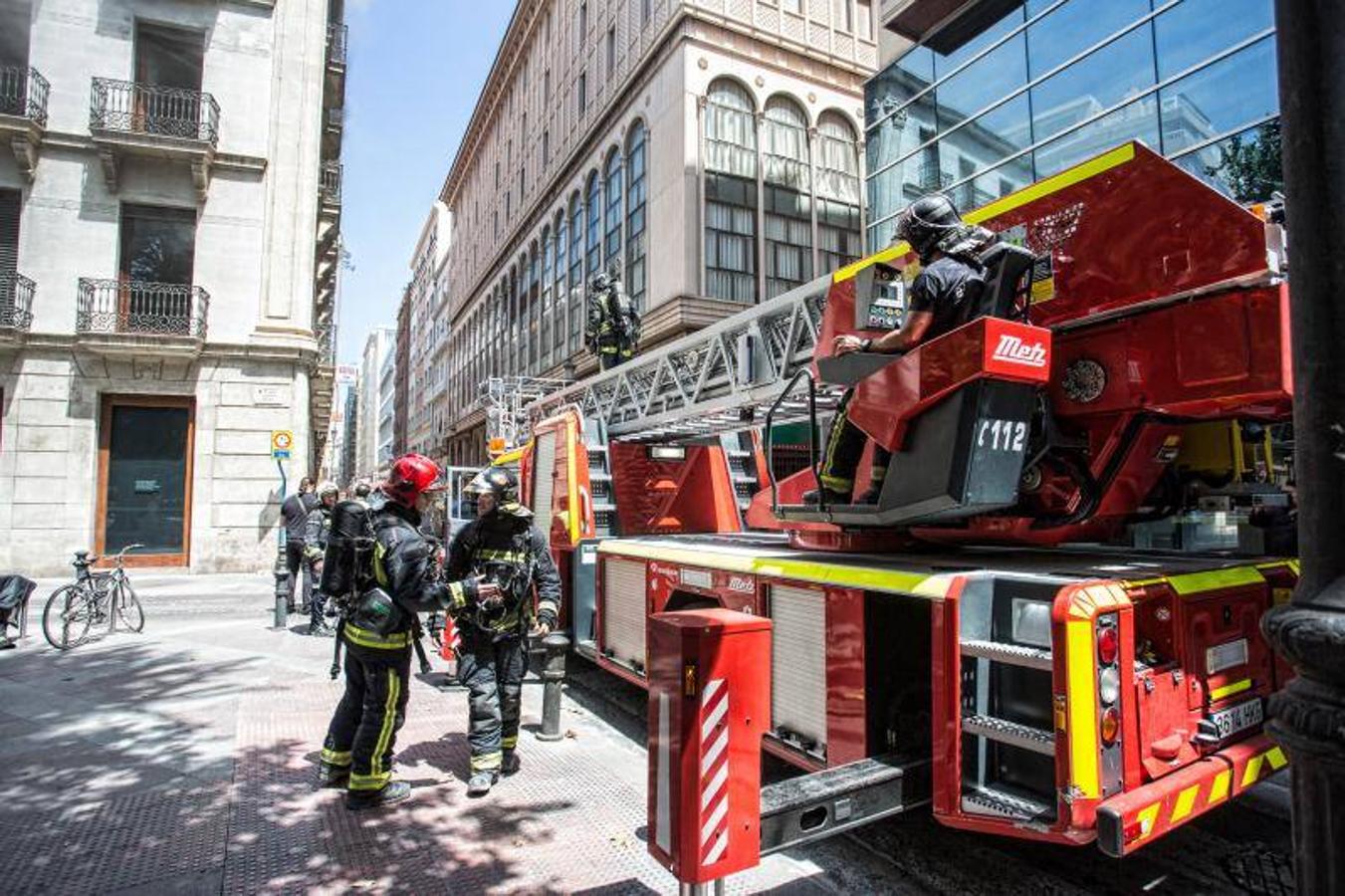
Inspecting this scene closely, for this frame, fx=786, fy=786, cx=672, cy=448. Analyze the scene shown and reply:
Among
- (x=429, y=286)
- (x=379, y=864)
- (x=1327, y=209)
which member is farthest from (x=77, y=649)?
(x=429, y=286)

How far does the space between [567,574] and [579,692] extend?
102 cm

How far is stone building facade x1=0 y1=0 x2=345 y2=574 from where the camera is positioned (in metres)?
15.8

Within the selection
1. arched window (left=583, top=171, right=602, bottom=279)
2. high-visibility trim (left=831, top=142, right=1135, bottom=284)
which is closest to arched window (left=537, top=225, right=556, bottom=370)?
arched window (left=583, top=171, right=602, bottom=279)

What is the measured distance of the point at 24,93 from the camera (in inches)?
642

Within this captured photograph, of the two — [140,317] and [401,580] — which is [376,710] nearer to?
[401,580]

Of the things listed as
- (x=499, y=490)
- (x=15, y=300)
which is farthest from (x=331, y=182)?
(x=499, y=490)

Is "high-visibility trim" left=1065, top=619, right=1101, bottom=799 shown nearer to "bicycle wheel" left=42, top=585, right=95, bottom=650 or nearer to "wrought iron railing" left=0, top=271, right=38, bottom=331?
"bicycle wheel" left=42, top=585, right=95, bottom=650

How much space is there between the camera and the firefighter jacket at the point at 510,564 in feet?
15.7

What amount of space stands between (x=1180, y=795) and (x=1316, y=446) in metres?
2.02

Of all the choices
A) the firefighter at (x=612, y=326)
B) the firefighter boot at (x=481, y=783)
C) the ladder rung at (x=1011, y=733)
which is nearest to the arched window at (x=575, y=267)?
the firefighter at (x=612, y=326)

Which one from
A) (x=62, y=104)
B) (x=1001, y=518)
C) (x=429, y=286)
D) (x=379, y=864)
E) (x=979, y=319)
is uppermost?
(x=429, y=286)

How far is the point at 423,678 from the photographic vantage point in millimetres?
7113

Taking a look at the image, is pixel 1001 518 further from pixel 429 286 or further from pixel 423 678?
pixel 429 286

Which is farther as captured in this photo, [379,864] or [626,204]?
[626,204]
